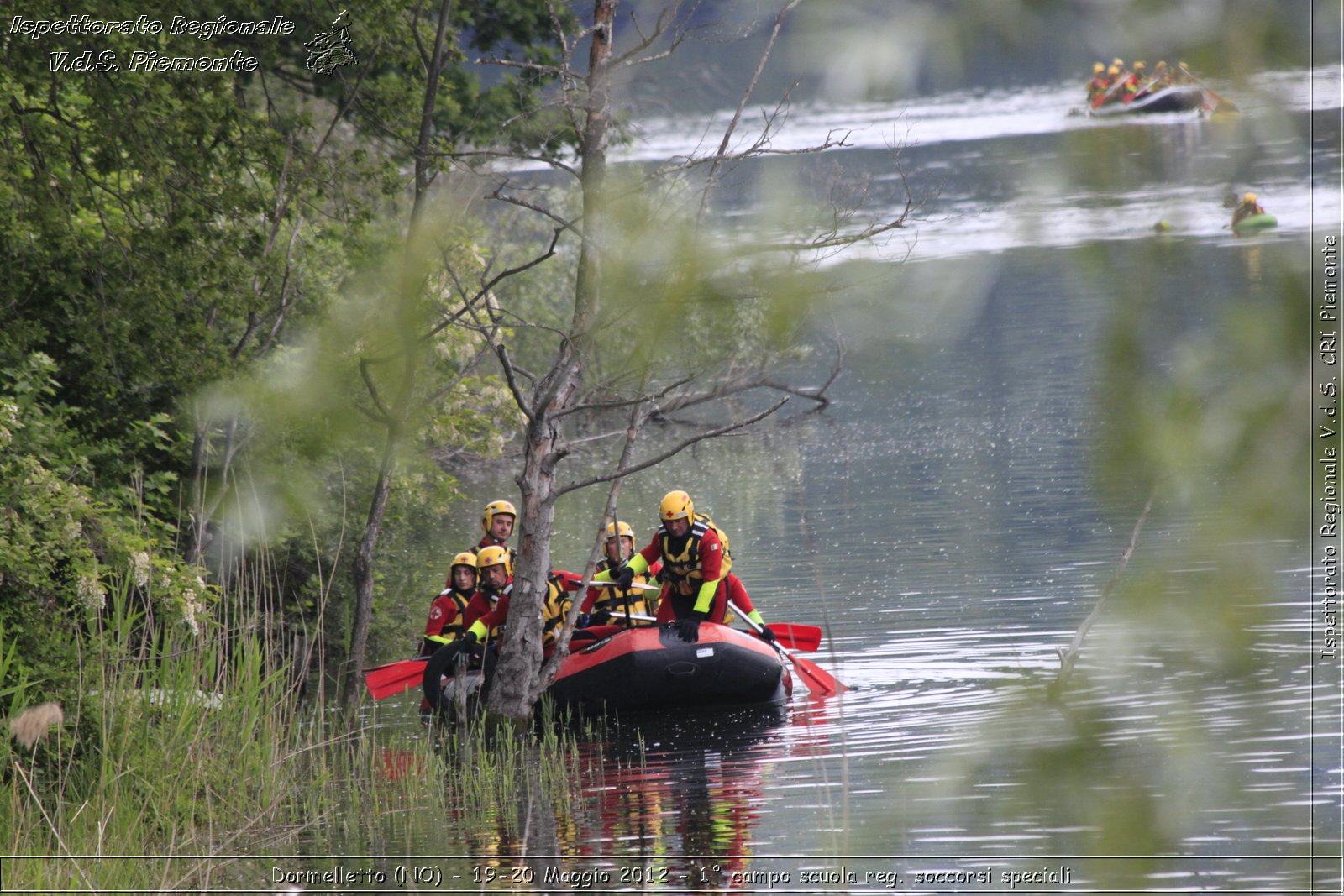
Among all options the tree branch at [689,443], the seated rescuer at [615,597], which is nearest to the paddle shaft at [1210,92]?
the tree branch at [689,443]

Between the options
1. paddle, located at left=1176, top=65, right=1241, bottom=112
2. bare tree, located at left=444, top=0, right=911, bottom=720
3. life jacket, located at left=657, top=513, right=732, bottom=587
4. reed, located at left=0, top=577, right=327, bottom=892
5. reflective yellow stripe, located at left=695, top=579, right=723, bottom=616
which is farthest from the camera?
reflective yellow stripe, located at left=695, top=579, right=723, bottom=616

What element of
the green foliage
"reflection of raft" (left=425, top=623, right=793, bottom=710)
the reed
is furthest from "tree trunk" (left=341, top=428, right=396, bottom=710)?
the reed

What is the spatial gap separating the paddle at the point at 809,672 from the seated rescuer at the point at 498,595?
4.93ft

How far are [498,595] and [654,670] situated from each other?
5.32ft

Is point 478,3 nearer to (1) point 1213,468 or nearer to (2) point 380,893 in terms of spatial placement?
(2) point 380,893

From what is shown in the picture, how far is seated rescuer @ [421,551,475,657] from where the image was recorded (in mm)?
12547

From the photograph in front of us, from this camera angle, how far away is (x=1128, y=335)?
0.99 metres

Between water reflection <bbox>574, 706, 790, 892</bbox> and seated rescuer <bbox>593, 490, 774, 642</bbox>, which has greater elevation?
seated rescuer <bbox>593, 490, 774, 642</bbox>

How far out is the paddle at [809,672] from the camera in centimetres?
1237

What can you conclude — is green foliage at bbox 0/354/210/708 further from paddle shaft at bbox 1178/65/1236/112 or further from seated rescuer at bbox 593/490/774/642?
paddle shaft at bbox 1178/65/1236/112

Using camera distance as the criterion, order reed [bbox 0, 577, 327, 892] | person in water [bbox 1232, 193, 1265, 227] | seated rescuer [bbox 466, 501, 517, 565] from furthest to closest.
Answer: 1. seated rescuer [bbox 466, 501, 517, 565]
2. reed [bbox 0, 577, 327, 892]
3. person in water [bbox 1232, 193, 1265, 227]

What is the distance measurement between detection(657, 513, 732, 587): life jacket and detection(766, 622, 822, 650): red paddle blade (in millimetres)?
998

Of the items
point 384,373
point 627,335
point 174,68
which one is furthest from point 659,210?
point 174,68

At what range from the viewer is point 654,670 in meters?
11.7
